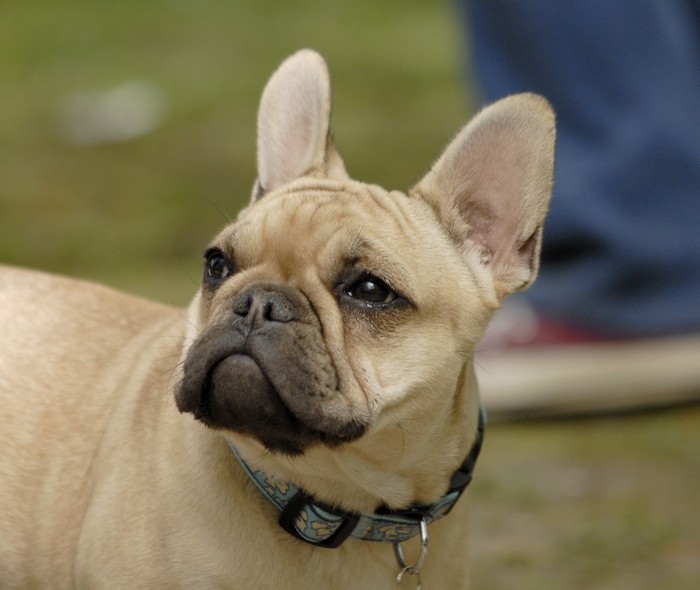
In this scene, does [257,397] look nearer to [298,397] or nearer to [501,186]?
[298,397]

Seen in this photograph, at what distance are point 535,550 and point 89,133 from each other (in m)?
5.04

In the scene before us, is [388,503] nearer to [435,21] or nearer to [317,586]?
[317,586]

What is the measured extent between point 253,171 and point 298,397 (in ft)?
16.4

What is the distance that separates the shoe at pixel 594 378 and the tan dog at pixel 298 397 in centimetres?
189

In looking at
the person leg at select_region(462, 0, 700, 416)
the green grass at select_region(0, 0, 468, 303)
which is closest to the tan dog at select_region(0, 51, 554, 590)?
the person leg at select_region(462, 0, 700, 416)

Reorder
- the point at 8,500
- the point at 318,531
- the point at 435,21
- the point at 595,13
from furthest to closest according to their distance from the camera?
the point at 435,21 < the point at 595,13 < the point at 8,500 < the point at 318,531

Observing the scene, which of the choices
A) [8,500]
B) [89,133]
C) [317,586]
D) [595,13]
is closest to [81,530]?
[8,500]

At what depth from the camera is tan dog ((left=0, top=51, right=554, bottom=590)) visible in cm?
268

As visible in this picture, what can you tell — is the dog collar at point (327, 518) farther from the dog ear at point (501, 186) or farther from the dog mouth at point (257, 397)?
the dog ear at point (501, 186)

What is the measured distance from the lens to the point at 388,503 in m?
2.93

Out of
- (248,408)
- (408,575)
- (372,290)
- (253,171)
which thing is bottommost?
(253,171)

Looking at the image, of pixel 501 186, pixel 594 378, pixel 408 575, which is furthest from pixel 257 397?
pixel 594 378

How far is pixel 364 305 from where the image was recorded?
2.80m

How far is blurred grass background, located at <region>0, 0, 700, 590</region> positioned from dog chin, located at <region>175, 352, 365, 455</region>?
1358mm
